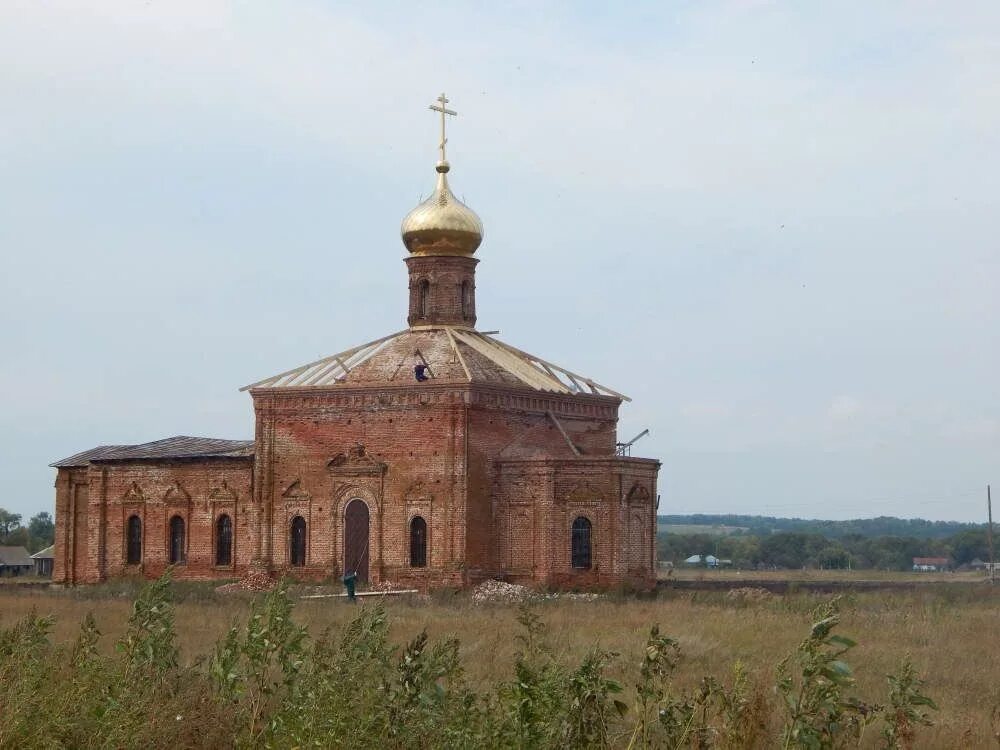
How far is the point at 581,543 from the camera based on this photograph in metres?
34.1

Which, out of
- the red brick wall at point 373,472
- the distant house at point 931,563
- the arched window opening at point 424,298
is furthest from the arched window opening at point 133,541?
the distant house at point 931,563

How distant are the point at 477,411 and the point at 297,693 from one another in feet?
80.2

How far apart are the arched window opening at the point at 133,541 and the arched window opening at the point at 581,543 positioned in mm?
11852

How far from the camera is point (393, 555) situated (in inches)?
1358

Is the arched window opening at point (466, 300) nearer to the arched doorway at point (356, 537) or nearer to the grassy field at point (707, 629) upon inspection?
the arched doorway at point (356, 537)

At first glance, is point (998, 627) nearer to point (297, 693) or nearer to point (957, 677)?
point (957, 677)

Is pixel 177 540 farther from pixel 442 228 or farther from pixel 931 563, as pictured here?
pixel 931 563

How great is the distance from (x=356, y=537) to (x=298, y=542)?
5.43 ft

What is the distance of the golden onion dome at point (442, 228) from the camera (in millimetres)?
38219

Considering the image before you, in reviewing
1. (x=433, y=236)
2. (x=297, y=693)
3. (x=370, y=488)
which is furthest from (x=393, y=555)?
(x=297, y=693)

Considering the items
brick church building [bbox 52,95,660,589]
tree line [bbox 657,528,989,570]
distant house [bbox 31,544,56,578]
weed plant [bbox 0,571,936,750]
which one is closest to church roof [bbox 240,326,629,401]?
brick church building [bbox 52,95,660,589]

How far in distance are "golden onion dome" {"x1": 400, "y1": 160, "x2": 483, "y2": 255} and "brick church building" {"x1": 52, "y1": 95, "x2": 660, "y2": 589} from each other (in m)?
0.04

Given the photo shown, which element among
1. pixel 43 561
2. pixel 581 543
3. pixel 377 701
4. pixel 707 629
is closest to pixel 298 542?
pixel 581 543

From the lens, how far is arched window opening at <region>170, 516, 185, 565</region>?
38125 millimetres
